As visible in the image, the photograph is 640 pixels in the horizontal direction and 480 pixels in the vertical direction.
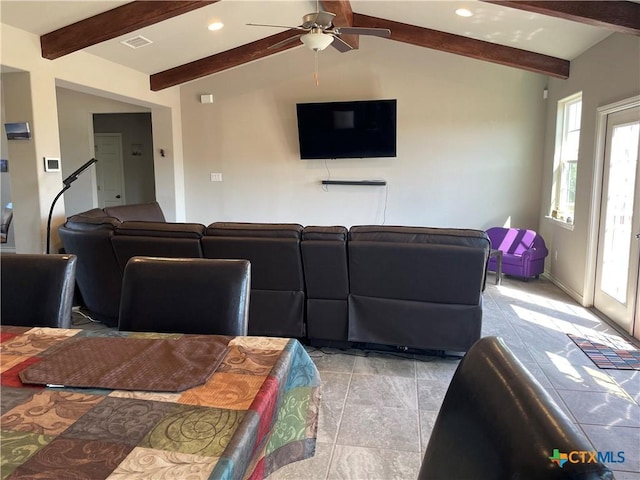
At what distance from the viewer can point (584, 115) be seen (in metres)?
4.67

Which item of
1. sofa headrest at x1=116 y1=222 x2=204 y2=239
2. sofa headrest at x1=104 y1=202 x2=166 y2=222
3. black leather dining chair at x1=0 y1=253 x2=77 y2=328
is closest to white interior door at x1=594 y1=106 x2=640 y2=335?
sofa headrest at x1=116 y1=222 x2=204 y2=239

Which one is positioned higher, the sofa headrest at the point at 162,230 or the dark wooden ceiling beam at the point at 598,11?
the dark wooden ceiling beam at the point at 598,11

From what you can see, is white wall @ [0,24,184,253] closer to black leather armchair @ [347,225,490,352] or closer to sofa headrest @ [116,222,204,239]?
sofa headrest @ [116,222,204,239]

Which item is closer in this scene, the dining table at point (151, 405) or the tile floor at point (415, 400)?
the dining table at point (151, 405)

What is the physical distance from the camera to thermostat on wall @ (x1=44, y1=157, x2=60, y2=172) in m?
4.22

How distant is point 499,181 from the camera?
20.2ft

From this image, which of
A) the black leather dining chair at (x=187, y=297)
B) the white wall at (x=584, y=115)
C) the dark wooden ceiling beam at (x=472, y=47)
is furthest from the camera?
the dark wooden ceiling beam at (x=472, y=47)

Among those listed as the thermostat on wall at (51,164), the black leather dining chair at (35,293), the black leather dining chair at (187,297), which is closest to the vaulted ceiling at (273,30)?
the thermostat on wall at (51,164)

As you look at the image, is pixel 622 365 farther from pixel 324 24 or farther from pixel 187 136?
pixel 187 136

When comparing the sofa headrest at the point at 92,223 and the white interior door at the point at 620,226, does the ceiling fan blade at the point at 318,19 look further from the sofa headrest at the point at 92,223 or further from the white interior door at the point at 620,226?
the white interior door at the point at 620,226

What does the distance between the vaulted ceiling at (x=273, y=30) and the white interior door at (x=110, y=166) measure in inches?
119

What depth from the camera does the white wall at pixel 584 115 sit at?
12.6 feet

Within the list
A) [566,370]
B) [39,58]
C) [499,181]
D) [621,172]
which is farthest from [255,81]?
[566,370]

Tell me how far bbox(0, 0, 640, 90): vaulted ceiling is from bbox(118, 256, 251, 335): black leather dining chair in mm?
3134
